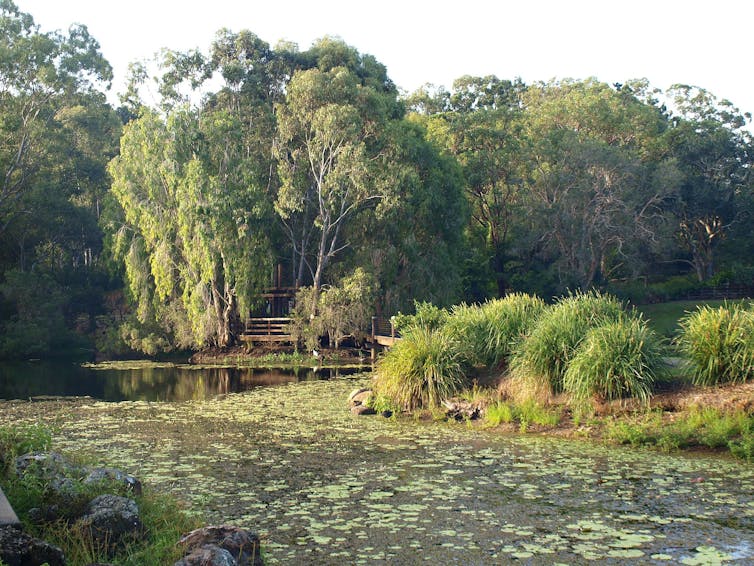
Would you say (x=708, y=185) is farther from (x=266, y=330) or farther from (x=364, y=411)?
(x=364, y=411)

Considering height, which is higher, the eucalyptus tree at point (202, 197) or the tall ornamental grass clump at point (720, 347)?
the eucalyptus tree at point (202, 197)

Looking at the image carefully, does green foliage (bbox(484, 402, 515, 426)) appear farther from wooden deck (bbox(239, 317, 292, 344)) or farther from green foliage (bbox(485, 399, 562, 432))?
wooden deck (bbox(239, 317, 292, 344))

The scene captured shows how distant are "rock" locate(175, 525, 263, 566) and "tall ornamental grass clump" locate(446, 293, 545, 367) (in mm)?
11343

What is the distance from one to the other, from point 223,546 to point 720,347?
1106 cm

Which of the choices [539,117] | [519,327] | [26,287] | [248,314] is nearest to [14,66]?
[26,287]

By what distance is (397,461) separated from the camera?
1325 centimetres

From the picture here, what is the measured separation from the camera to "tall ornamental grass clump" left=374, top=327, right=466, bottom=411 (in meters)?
18.0

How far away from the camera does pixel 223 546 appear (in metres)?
7.57

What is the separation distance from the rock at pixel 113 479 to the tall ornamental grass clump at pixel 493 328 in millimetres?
10111

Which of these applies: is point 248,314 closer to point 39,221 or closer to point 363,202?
point 363,202

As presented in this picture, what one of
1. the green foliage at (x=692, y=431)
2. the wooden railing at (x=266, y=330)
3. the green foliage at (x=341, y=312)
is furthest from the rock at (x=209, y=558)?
the wooden railing at (x=266, y=330)

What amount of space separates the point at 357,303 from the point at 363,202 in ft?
16.5

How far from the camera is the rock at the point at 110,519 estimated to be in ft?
26.6

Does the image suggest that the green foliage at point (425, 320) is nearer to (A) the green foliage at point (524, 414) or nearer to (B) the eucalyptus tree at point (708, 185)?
(A) the green foliage at point (524, 414)
